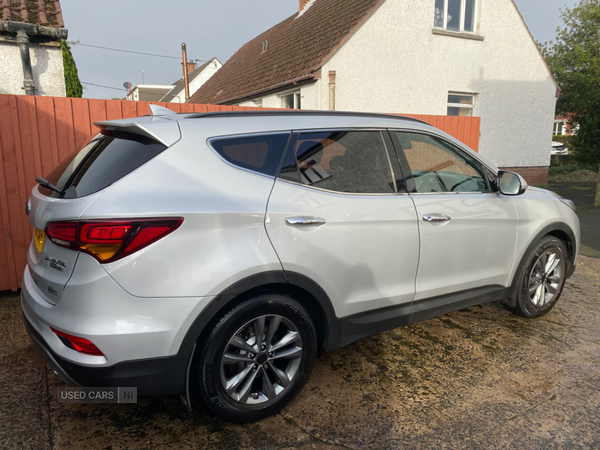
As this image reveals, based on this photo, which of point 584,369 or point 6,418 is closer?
point 6,418

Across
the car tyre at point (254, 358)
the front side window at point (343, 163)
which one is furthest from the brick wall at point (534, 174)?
the car tyre at point (254, 358)

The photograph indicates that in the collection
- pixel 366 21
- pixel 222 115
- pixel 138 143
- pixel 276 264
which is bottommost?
pixel 276 264

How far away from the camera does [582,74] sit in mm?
17656

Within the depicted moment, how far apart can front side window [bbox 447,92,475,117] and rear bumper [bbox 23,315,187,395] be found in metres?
12.2

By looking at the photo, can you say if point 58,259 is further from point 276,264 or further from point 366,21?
point 366,21

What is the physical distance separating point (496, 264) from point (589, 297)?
6.55 feet

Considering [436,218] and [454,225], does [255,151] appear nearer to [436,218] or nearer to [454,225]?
[436,218]

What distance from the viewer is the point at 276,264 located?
94.0 inches

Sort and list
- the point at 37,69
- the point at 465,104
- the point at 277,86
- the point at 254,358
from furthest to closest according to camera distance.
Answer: the point at 465,104 < the point at 277,86 < the point at 37,69 < the point at 254,358

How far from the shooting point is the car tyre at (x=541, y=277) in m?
3.84

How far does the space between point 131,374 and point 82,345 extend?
0.27 m

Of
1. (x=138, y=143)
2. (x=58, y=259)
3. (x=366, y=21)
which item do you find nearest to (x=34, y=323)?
(x=58, y=259)

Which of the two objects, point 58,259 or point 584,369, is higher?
point 58,259

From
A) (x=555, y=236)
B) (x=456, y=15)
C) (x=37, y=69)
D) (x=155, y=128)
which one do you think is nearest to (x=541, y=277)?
(x=555, y=236)
